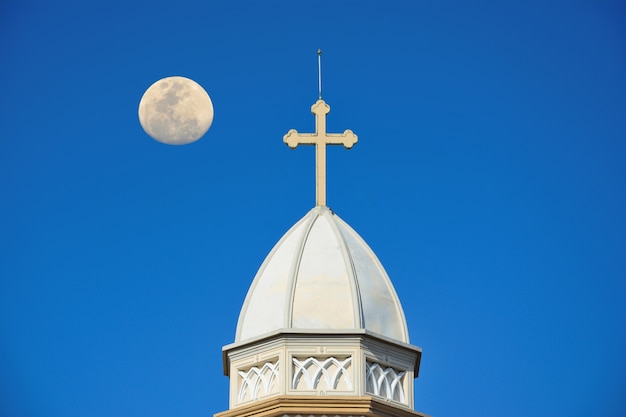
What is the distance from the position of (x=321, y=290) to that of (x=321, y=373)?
53.6 inches

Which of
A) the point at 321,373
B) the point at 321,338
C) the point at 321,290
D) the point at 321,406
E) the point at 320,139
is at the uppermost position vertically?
the point at 320,139

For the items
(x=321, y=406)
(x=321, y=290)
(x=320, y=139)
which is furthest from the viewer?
(x=320, y=139)

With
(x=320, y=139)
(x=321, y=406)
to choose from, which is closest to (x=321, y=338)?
(x=321, y=406)

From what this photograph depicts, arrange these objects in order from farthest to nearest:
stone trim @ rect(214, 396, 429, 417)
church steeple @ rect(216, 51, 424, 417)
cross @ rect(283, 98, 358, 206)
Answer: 1. cross @ rect(283, 98, 358, 206)
2. church steeple @ rect(216, 51, 424, 417)
3. stone trim @ rect(214, 396, 429, 417)

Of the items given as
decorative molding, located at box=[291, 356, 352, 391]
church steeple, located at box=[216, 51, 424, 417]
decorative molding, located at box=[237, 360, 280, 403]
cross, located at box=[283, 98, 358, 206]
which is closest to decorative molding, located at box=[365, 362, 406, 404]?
church steeple, located at box=[216, 51, 424, 417]

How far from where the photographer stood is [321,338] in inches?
1186

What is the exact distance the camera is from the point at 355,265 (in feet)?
102

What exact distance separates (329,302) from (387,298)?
1.11 m

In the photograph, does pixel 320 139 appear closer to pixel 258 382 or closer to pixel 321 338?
pixel 321 338

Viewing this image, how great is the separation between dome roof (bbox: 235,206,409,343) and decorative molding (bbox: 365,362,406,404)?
1.78ft

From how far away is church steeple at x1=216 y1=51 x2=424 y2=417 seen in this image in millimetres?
29891

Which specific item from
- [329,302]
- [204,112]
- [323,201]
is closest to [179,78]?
[204,112]

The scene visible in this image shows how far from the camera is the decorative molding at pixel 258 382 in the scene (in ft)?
99.2

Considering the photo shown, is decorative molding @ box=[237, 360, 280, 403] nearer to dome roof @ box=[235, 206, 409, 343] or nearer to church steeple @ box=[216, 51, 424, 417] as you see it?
church steeple @ box=[216, 51, 424, 417]
